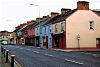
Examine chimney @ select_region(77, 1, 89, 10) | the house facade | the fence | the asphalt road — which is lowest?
the asphalt road

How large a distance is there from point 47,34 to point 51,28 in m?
4.73

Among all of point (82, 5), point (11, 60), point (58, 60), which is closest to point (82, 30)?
point (82, 5)

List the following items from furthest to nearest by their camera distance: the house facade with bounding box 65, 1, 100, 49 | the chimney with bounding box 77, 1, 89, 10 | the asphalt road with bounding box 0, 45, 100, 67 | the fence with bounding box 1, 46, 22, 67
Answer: the chimney with bounding box 77, 1, 89, 10 → the house facade with bounding box 65, 1, 100, 49 → the asphalt road with bounding box 0, 45, 100, 67 → the fence with bounding box 1, 46, 22, 67

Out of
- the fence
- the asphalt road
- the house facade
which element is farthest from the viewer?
the house facade

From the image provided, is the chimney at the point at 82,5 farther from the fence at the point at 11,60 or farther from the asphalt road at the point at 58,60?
the fence at the point at 11,60

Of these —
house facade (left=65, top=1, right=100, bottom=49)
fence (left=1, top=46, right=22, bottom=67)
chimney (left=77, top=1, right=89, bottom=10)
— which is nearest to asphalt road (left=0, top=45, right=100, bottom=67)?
fence (left=1, top=46, right=22, bottom=67)

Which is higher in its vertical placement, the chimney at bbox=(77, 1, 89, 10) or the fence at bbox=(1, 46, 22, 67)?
the chimney at bbox=(77, 1, 89, 10)

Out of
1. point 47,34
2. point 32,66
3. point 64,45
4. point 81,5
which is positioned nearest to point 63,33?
point 64,45

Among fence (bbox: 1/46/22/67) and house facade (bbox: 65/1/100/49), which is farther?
house facade (bbox: 65/1/100/49)

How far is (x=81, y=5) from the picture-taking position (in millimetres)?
58344

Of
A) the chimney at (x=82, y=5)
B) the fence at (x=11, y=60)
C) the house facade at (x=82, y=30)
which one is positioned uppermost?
the chimney at (x=82, y=5)

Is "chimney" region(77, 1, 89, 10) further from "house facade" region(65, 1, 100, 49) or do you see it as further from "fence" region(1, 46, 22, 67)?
"fence" region(1, 46, 22, 67)

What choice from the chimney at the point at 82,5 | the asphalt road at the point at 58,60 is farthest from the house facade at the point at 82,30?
the asphalt road at the point at 58,60

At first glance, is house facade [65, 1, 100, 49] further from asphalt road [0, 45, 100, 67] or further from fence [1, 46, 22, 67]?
fence [1, 46, 22, 67]
